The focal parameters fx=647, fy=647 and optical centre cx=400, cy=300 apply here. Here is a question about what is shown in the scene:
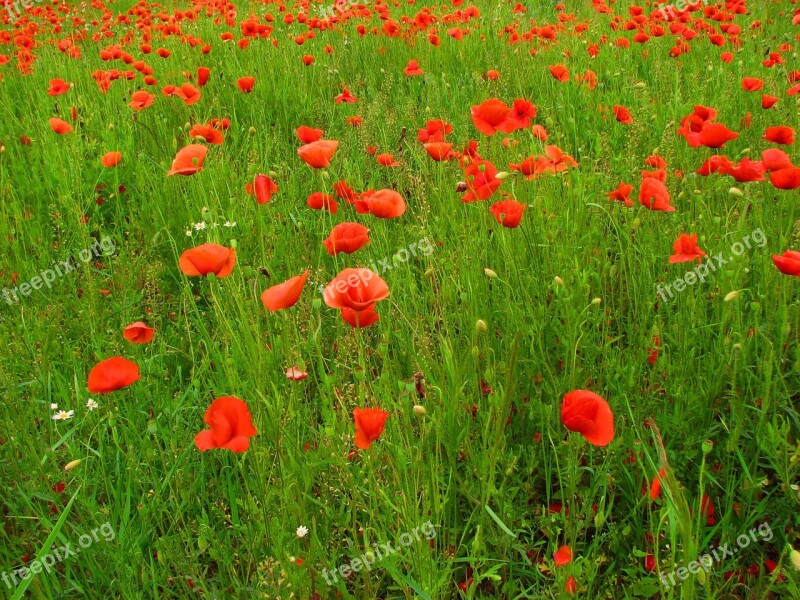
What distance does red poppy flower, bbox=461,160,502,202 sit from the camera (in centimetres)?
222

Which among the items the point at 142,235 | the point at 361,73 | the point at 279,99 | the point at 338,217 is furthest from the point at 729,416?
the point at 361,73

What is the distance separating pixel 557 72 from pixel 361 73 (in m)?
2.20

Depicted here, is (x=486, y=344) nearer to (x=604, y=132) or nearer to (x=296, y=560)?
(x=296, y=560)

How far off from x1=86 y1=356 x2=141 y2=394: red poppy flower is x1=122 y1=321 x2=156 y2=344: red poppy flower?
305 millimetres

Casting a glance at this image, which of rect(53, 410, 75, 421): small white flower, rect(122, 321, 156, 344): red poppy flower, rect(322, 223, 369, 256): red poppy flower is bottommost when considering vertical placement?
rect(53, 410, 75, 421): small white flower

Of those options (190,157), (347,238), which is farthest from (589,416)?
(190,157)

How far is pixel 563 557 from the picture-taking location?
1.37 metres

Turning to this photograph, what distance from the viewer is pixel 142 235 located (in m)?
3.07

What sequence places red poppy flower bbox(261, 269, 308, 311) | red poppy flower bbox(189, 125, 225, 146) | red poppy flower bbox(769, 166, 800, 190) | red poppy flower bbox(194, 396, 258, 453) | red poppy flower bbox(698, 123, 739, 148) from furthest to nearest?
red poppy flower bbox(189, 125, 225, 146) < red poppy flower bbox(698, 123, 739, 148) < red poppy flower bbox(769, 166, 800, 190) < red poppy flower bbox(261, 269, 308, 311) < red poppy flower bbox(194, 396, 258, 453)

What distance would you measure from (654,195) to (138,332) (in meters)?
1.60

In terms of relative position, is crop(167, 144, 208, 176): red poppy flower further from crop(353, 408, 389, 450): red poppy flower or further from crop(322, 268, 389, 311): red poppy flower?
crop(353, 408, 389, 450): red poppy flower

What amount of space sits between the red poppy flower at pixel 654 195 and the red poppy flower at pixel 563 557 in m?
1.11

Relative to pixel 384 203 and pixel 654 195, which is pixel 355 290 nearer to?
pixel 384 203

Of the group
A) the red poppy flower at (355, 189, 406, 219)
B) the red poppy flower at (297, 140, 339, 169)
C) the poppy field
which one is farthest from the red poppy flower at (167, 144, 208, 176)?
the red poppy flower at (355, 189, 406, 219)
